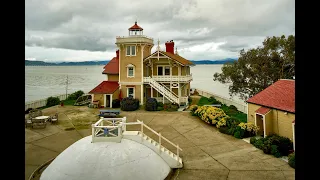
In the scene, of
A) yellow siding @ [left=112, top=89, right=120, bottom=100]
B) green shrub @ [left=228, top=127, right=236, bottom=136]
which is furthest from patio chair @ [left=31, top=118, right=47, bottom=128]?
green shrub @ [left=228, top=127, right=236, bottom=136]

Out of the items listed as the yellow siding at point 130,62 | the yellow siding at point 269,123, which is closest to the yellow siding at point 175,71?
the yellow siding at point 130,62

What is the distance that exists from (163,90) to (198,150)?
52.8 feet

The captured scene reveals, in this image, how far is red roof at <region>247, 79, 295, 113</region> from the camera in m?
15.9

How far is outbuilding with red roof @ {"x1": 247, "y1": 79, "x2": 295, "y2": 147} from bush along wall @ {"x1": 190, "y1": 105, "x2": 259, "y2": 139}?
36.3 inches

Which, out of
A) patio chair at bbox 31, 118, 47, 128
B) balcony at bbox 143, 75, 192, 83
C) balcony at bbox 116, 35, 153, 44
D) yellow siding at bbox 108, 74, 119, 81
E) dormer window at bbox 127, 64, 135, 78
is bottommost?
patio chair at bbox 31, 118, 47, 128

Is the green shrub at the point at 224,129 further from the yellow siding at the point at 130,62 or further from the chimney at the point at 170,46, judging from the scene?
the chimney at the point at 170,46

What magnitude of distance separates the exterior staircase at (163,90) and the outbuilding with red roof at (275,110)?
12.1 metres

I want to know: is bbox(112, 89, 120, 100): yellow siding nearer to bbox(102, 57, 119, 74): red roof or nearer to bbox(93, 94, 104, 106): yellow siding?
bbox(93, 94, 104, 106): yellow siding

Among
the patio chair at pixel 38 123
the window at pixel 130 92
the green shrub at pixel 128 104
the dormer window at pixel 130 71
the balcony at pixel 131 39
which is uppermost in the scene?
the balcony at pixel 131 39

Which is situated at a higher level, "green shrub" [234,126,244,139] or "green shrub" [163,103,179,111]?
"green shrub" [163,103,179,111]

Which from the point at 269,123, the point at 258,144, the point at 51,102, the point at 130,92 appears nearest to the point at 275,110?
the point at 269,123

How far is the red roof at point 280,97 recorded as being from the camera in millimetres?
15931
